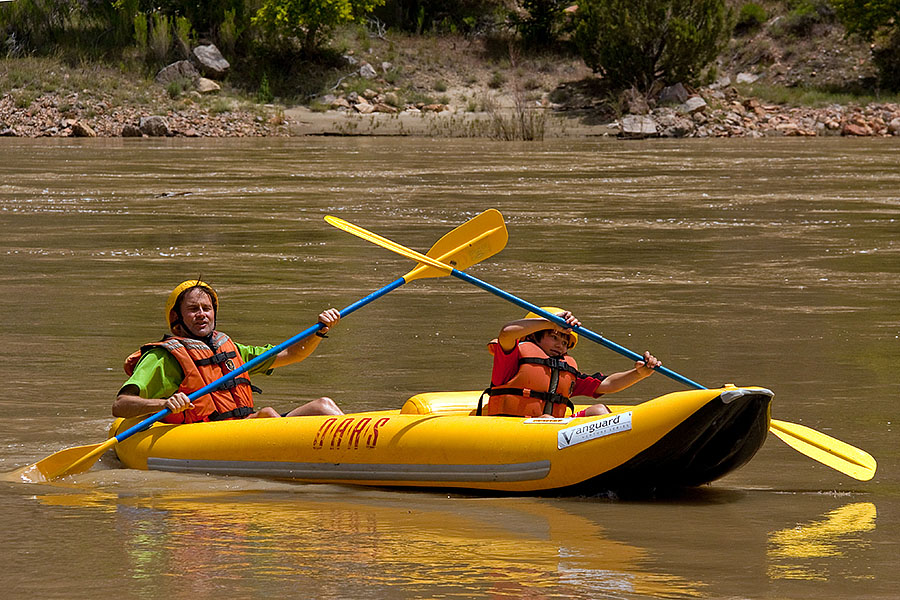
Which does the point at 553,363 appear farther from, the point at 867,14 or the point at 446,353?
the point at 867,14

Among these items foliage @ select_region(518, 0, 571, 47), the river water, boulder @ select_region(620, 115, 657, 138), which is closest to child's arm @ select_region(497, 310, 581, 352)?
the river water

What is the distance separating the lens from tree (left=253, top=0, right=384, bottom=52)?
36.5 m

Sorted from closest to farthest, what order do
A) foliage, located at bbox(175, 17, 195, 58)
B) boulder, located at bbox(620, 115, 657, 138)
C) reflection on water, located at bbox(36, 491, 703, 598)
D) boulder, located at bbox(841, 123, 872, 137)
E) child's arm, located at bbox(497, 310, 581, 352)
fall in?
reflection on water, located at bbox(36, 491, 703, 598) → child's arm, located at bbox(497, 310, 581, 352) → boulder, located at bbox(620, 115, 657, 138) → boulder, located at bbox(841, 123, 872, 137) → foliage, located at bbox(175, 17, 195, 58)

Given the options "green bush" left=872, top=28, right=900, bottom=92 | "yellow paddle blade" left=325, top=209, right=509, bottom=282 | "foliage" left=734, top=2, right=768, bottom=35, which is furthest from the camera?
"foliage" left=734, top=2, right=768, bottom=35

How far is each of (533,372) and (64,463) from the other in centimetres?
176

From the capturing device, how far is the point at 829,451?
5.21 m

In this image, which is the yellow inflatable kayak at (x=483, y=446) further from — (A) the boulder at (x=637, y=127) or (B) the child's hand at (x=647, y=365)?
(A) the boulder at (x=637, y=127)

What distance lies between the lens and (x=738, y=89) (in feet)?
121

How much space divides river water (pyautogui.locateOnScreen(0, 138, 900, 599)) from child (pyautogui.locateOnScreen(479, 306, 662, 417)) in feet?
1.34

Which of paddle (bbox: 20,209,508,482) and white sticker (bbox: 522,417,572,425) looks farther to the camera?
paddle (bbox: 20,209,508,482)

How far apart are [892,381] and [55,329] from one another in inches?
180

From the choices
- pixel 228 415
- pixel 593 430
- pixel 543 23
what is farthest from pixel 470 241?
pixel 543 23

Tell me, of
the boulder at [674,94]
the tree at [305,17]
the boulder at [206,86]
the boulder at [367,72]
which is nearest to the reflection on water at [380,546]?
the boulder at [674,94]

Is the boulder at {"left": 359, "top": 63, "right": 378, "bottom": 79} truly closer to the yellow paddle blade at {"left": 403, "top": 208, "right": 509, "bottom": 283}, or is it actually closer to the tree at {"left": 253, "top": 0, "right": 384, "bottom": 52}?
the tree at {"left": 253, "top": 0, "right": 384, "bottom": 52}
